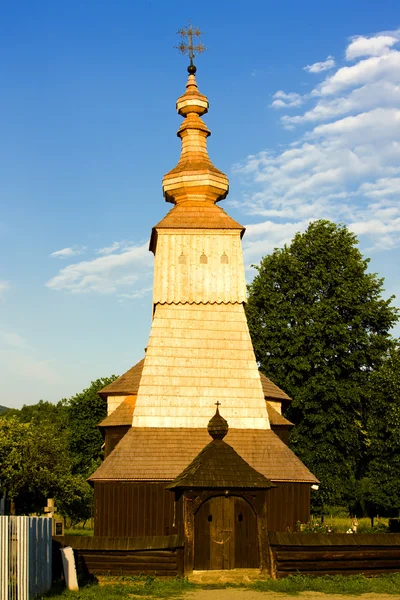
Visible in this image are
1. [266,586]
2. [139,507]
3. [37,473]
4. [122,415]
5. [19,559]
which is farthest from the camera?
[37,473]

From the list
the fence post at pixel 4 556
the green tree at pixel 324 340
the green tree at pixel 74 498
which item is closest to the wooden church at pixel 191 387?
the green tree at pixel 324 340

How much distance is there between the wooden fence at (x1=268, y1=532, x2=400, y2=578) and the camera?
21016 millimetres

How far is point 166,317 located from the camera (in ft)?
109

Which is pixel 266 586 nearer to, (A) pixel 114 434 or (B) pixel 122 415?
(A) pixel 114 434

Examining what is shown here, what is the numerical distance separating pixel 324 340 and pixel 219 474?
2471 cm

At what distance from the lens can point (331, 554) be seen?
69.2ft

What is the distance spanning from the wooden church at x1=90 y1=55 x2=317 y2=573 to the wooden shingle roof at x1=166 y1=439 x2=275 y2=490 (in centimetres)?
12

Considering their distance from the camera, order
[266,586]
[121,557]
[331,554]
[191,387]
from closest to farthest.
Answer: [266,586] < [121,557] < [331,554] < [191,387]

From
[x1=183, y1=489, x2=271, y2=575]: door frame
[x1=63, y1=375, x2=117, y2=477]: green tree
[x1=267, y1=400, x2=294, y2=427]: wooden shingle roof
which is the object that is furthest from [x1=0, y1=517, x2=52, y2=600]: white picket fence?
[x1=63, y1=375, x2=117, y2=477]: green tree

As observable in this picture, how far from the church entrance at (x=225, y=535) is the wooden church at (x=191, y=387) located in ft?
4.26

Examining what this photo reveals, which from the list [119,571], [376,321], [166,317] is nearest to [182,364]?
[166,317]

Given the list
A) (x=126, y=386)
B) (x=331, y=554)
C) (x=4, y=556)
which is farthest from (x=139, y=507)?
(x=4, y=556)

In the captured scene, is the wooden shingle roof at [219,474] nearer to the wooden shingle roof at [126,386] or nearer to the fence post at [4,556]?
the fence post at [4,556]

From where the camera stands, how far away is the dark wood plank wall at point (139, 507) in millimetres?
29016
